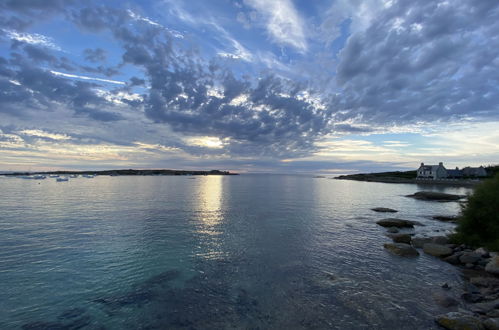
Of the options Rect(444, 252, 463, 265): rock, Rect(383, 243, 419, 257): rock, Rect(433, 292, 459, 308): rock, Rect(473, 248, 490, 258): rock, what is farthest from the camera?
Rect(383, 243, 419, 257): rock

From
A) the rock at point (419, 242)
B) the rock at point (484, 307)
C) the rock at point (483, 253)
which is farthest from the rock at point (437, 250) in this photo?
the rock at point (484, 307)

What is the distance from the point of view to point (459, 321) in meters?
10.8

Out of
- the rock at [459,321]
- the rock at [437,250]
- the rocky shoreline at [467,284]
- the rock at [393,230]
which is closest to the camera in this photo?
the rock at [459,321]

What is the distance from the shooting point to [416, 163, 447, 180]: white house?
13888 centimetres

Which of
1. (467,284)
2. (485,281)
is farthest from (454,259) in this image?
Answer: (467,284)

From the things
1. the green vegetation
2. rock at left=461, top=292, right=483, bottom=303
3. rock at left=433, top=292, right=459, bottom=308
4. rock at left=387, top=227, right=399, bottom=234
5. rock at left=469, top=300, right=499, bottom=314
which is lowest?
rock at left=387, top=227, right=399, bottom=234

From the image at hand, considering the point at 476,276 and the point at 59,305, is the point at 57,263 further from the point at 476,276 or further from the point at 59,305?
the point at 476,276

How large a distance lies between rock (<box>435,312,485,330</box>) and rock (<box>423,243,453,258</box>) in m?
11.6

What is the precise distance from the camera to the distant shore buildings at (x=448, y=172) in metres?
139

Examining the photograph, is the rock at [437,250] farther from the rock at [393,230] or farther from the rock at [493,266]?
the rock at [393,230]

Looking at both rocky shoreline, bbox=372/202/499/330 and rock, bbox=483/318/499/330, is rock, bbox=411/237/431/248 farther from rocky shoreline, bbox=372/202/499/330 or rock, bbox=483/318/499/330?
rock, bbox=483/318/499/330

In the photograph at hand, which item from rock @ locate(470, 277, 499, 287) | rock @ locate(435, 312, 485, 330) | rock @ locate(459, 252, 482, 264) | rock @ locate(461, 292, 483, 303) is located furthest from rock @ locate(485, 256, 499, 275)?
rock @ locate(435, 312, 485, 330)

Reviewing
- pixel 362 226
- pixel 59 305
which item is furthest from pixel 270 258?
pixel 362 226

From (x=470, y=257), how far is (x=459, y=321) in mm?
11920
